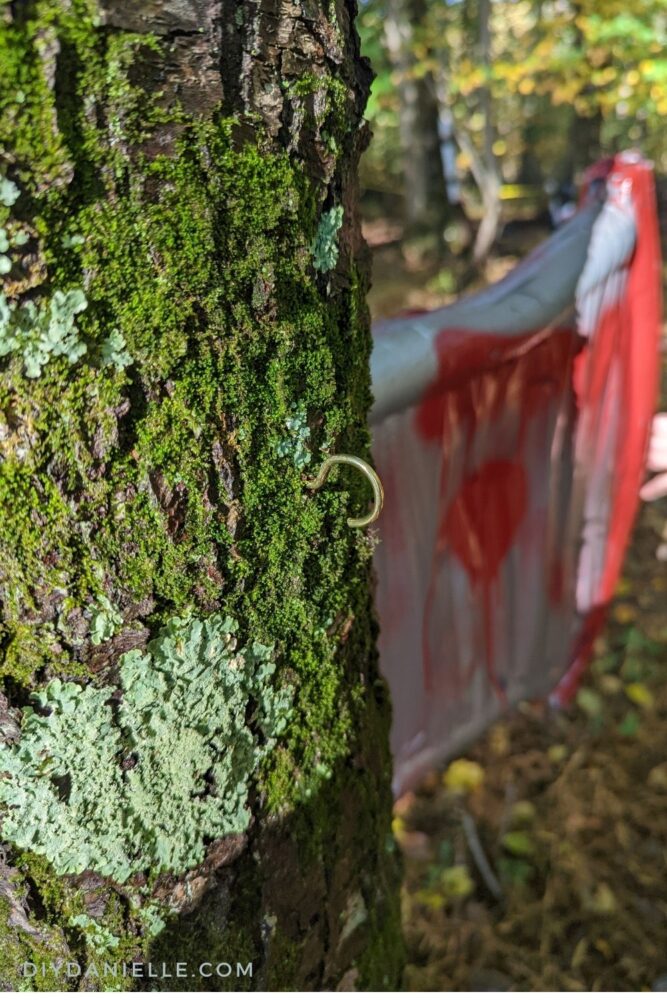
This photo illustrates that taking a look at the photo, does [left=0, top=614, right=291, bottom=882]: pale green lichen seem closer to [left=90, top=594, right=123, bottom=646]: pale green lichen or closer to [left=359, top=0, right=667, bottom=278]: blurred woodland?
[left=90, top=594, right=123, bottom=646]: pale green lichen

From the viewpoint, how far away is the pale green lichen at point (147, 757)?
2.52 ft

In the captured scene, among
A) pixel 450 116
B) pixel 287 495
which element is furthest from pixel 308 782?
pixel 450 116

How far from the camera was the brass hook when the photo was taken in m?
0.83

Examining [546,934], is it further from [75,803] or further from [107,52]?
[107,52]

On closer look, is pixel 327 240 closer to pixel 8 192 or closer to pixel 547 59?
pixel 8 192

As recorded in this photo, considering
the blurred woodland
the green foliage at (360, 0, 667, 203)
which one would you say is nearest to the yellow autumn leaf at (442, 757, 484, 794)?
the blurred woodland

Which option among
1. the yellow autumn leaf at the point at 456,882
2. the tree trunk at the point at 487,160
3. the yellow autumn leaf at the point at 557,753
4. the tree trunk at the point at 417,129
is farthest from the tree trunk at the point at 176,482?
the tree trunk at the point at 417,129

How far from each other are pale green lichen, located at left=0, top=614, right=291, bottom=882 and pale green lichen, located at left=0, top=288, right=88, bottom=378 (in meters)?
0.31

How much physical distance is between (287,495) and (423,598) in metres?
1.18

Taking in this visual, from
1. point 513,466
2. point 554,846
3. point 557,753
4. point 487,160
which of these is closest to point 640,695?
point 557,753

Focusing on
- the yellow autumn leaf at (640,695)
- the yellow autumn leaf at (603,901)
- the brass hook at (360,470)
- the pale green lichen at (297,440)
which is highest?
the pale green lichen at (297,440)

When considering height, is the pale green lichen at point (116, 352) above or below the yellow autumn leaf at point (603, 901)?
above

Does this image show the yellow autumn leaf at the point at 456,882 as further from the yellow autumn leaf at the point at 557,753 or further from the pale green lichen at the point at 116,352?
the pale green lichen at the point at 116,352

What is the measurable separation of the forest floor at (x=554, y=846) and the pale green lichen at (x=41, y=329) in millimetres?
1678
